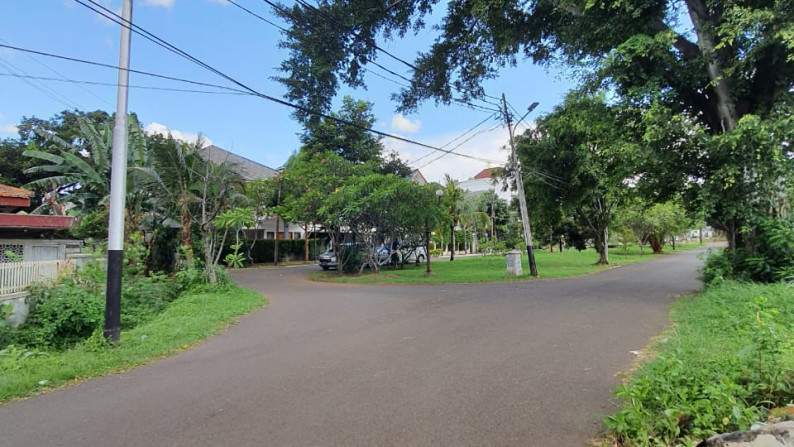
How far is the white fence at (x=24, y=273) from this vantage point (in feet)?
29.6

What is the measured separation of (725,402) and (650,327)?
4839mm

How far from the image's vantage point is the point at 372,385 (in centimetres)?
472

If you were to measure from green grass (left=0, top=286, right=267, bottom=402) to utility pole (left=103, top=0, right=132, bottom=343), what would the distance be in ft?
1.57

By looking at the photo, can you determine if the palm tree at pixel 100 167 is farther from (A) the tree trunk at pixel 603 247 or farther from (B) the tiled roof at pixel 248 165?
(A) the tree trunk at pixel 603 247

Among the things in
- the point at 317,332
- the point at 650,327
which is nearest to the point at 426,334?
the point at 317,332

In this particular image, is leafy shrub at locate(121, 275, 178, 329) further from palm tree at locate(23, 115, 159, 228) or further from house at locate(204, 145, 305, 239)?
house at locate(204, 145, 305, 239)

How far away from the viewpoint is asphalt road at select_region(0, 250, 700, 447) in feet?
11.8

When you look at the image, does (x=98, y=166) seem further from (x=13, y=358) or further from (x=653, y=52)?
(x=653, y=52)

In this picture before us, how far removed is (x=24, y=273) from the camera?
31.2 feet

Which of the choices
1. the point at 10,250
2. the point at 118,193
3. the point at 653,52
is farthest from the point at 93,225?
the point at 653,52

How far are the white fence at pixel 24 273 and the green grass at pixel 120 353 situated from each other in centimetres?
281

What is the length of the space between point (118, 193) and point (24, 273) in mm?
4754

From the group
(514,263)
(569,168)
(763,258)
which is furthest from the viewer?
(569,168)

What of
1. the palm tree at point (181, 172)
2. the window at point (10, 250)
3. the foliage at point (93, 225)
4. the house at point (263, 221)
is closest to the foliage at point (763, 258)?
the palm tree at point (181, 172)
